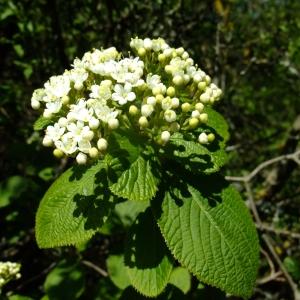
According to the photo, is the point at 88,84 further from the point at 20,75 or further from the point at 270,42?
the point at 270,42

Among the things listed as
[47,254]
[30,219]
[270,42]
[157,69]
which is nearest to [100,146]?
[157,69]

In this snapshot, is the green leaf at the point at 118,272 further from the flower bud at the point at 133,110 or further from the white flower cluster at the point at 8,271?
the flower bud at the point at 133,110

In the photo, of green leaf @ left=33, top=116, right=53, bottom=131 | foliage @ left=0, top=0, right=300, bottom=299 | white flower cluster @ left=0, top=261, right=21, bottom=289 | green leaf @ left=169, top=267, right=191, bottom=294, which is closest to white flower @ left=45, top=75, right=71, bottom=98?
green leaf @ left=33, top=116, right=53, bottom=131

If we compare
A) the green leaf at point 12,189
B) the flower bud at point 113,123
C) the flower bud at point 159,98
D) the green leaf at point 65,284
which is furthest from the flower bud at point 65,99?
the green leaf at point 12,189

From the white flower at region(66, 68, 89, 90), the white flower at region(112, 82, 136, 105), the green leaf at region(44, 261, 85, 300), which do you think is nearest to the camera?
the white flower at region(112, 82, 136, 105)

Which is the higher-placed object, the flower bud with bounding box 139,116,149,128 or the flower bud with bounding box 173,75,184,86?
the flower bud with bounding box 173,75,184,86

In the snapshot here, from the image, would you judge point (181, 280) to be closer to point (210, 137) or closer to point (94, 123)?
point (210, 137)

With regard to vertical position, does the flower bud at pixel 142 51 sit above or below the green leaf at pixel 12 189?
above

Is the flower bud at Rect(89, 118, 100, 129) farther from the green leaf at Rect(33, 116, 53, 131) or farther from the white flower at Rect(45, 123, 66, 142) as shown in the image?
the green leaf at Rect(33, 116, 53, 131)
